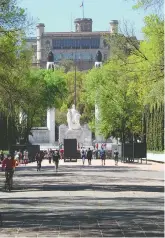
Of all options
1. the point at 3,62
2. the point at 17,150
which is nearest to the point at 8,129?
the point at 17,150

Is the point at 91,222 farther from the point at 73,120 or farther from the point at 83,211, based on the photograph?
the point at 73,120

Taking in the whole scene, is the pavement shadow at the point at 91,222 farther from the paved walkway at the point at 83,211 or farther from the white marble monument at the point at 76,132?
the white marble monument at the point at 76,132

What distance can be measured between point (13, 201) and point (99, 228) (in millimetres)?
8925

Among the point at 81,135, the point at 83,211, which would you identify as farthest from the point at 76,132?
the point at 83,211

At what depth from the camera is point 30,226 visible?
1680 centimetres

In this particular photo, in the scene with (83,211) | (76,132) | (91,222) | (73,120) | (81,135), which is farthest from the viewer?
(73,120)

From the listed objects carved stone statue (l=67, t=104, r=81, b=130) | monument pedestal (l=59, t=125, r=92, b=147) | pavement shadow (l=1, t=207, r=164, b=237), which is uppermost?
carved stone statue (l=67, t=104, r=81, b=130)

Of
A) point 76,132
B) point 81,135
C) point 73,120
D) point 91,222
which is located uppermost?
point 73,120

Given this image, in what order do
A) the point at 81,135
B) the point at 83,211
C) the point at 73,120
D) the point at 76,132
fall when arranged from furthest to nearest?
the point at 73,120, the point at 81,135, the point at 76,132, the point at 83,211

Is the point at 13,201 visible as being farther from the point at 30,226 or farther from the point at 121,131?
the point at 121,131

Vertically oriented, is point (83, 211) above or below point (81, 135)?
below

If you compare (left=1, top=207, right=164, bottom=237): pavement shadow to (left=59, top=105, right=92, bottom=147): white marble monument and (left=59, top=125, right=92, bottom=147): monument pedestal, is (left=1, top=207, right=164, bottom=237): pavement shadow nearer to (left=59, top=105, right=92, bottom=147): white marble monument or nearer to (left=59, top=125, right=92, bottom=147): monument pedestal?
(left=59, top=125, right=92, bottom=147): monument pedestal

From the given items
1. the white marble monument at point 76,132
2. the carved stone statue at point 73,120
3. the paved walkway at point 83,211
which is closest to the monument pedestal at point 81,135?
the white marble monument at point 76,132

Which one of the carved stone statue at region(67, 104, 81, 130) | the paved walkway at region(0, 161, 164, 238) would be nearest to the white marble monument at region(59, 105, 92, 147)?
the carved stone statue at region(67, 104, 81, 130)
